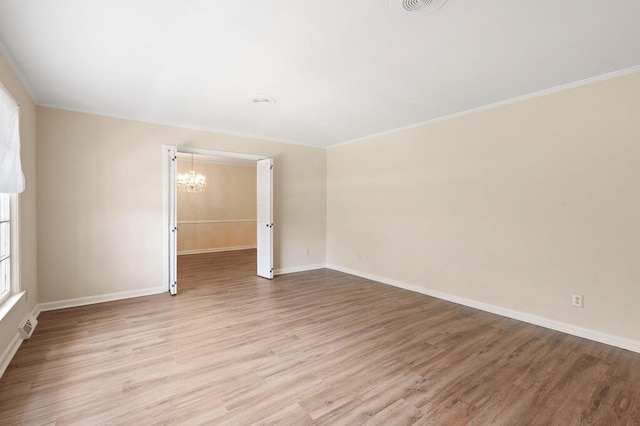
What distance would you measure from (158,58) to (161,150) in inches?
85.4

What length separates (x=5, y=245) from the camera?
266 cm

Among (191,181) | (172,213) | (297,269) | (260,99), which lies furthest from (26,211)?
(297,269)

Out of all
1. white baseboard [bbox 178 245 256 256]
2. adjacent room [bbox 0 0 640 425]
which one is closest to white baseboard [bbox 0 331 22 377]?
adjacent room [bbox 0 0 640 425]

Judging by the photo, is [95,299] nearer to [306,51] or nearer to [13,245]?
[13,245]

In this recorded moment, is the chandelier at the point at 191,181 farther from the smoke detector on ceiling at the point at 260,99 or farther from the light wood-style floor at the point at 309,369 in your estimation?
the smoke detector on ceiling at the point at 260,99

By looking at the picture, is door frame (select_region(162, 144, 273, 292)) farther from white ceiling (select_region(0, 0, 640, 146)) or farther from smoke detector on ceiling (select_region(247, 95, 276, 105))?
smoke detector on ceiling (select_region(247, 95, 276, 105))

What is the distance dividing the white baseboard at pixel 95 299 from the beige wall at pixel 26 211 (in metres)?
0.19

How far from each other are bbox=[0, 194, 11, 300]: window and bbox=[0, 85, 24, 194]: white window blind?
1.04 feet

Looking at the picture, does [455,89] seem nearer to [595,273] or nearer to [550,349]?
[595,273]

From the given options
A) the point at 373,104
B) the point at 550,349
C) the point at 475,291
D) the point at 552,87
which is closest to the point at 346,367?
the point at 550,349

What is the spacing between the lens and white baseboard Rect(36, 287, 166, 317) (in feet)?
12.0

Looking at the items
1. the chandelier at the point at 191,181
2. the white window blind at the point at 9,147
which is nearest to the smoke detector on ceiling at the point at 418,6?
the white window blind at the point at 9,147

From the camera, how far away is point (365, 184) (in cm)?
536

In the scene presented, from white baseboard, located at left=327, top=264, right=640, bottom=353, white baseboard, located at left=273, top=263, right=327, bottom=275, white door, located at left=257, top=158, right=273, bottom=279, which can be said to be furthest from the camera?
white baseboard, located at left=273, top=263, right=327, bottom=275
